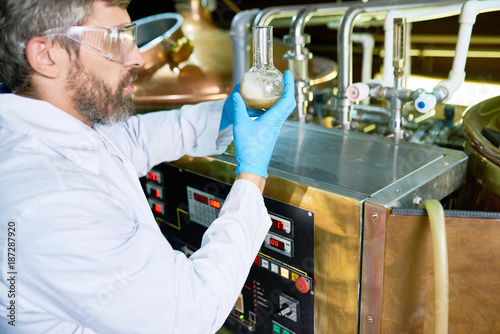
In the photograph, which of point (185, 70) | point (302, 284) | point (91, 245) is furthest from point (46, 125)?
point (185, 70)

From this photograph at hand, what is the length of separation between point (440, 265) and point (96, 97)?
785 millimetres

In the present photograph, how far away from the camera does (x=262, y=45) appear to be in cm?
97

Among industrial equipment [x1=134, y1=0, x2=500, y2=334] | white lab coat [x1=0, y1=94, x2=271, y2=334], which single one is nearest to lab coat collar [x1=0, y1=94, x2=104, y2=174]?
white lab coat [x1=0, y1=94, x2=271, y2=334]

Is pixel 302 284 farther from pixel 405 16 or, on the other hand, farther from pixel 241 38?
pixel 241 38

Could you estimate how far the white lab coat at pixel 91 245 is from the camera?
2.37ft

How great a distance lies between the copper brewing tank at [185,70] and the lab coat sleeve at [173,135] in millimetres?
464

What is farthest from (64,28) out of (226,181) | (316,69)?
(316,69)

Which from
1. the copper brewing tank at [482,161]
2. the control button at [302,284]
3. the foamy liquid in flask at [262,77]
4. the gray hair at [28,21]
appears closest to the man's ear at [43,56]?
the gray hair at [28,21]

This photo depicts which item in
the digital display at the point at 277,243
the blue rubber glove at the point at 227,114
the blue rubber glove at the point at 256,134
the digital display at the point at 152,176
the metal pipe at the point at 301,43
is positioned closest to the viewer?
the blue rubber glove at the point at 256,134

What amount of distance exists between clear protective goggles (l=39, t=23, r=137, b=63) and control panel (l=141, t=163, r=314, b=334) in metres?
0.44

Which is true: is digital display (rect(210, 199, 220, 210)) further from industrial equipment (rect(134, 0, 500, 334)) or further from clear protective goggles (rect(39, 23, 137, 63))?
clear protective goggles (rect(39, 23, 137, 63))

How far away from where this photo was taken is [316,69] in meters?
2.14

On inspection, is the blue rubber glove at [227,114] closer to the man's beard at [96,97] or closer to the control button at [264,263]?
the man's beard at [96,97]

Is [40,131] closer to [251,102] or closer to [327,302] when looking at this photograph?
[251,102]
